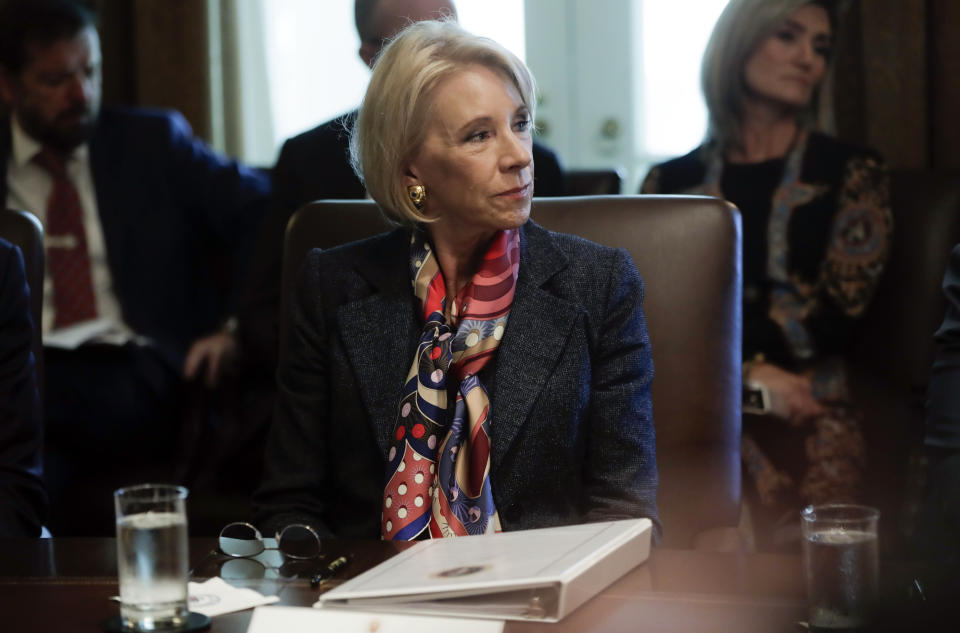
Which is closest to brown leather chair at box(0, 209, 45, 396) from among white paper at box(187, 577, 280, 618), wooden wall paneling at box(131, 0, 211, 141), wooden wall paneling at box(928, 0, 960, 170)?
white paper at box(187, 577, 280, 618)

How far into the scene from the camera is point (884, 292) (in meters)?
2.65

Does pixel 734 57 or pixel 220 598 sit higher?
pixel 734 57

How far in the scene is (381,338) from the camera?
178 centimetres

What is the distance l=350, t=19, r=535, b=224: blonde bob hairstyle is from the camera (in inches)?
70.7

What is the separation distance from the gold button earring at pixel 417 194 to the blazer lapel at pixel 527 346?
185 mm

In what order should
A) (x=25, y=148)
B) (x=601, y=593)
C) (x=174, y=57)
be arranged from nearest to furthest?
(x=601, y=593)
(x=25, y=148)
(x=174, y=57)

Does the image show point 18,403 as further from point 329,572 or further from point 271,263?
point 271,263

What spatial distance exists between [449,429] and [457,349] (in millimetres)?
111

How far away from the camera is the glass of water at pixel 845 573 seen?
1.03m

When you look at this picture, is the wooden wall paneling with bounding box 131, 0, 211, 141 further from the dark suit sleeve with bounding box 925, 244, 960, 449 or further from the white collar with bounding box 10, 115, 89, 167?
the dark suit sleeve with bounding box 925, 244, 960, 449

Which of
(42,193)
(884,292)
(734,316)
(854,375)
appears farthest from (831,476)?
(42,193)

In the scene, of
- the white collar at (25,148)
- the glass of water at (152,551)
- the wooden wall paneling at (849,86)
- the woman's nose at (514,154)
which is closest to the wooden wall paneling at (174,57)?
the white collar at (25,148)

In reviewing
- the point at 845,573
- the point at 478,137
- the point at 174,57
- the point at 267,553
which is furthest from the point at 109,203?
the point at 845,573

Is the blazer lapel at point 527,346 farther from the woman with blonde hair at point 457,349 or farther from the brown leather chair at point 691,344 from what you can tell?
the brown leather chair at point 691,344
